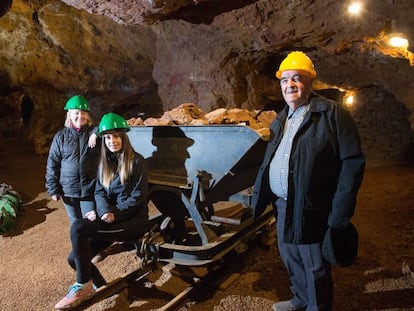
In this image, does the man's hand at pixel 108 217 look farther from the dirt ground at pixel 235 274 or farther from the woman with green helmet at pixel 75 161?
the dirt ground at pixel 235 274

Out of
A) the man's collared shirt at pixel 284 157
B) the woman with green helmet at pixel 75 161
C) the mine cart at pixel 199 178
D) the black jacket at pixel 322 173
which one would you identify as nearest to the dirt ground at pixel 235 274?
the mine cart at pixel 199 178

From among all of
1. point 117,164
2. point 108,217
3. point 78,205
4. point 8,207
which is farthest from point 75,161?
point 8,207

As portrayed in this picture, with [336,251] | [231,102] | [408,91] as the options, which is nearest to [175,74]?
[231,102]

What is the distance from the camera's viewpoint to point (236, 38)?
732 cm

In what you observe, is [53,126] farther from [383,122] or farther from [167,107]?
[383,122]

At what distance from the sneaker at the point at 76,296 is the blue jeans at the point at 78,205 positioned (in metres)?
0.89

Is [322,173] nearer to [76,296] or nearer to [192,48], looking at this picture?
[76,296]

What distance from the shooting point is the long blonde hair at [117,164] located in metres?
3.26

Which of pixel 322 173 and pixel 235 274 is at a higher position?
pixel 322 173

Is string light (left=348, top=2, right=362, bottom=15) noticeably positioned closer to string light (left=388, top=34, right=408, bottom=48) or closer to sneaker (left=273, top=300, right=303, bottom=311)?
string light (left=388, top=34, right=408, bottom=48)

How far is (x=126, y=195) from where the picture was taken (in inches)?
130

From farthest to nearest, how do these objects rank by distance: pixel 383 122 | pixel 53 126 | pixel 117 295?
pixel 53 126 < pixel 383 122 < pixel 117 295

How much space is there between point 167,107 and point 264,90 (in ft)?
9.12

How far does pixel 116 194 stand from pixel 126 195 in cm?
13
